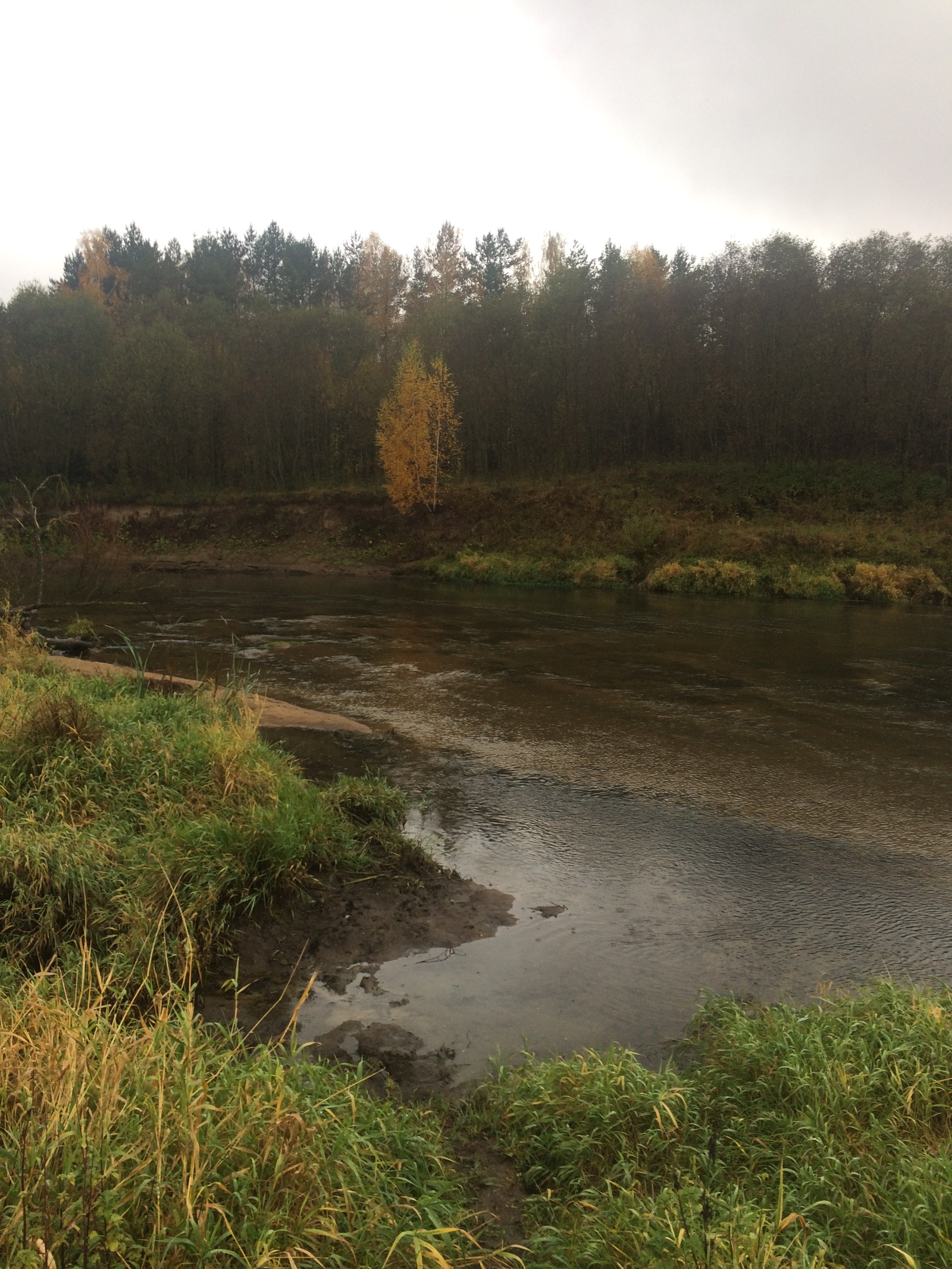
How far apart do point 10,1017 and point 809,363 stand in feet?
150

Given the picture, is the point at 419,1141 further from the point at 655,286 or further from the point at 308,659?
the point at 655,286

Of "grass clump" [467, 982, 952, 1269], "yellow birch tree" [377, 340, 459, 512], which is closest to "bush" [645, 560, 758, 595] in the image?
"yellow birch tree" [377, 340, 459, 512]

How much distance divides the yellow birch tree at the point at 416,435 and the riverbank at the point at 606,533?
1134 mm

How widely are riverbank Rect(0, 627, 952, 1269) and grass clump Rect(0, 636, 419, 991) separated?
3 cm

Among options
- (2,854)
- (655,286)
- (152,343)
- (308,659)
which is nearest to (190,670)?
(308,659)

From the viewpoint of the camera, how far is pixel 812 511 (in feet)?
120

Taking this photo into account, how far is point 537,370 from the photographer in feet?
158

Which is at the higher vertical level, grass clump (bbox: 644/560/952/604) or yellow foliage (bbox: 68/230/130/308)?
yellow foliage (bbox: 68/230/130/308)

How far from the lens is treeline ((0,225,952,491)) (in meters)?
41.6

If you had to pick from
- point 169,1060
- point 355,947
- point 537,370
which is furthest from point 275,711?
point 537,370

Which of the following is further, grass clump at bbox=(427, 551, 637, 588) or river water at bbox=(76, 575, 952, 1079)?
grass clump at bbox=(427, 551, 637, 588)

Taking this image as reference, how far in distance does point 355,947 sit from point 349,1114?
2.22 meters

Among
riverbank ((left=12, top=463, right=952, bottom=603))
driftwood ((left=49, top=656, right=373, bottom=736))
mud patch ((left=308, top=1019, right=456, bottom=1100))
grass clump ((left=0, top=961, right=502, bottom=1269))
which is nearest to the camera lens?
grass clump ((left=0, top=961, right=502, bottom=1269))

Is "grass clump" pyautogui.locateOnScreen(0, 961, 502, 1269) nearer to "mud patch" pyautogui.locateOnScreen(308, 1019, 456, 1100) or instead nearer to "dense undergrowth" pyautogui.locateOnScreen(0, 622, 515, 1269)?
"dense undergrowth" pyautogui.locateOnScreen(0, 622, 515, 1269)
